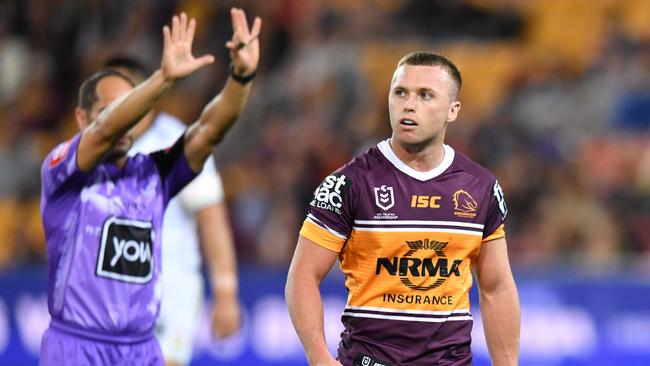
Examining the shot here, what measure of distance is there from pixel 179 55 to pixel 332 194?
890 mm

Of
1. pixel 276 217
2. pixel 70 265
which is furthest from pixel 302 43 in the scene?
pixel 70 265

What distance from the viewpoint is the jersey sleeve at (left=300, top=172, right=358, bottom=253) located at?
5.12m

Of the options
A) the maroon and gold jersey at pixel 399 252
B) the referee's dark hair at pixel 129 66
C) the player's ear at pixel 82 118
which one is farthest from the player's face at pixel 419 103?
the referee's dark hair at pixel 129 66

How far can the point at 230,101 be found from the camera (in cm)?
569

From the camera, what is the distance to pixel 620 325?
984cm

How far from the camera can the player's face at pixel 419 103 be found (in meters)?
5.16

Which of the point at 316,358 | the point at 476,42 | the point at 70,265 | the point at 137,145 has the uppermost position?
the point at 476,42

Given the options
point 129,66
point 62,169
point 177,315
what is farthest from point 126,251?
point 177,315

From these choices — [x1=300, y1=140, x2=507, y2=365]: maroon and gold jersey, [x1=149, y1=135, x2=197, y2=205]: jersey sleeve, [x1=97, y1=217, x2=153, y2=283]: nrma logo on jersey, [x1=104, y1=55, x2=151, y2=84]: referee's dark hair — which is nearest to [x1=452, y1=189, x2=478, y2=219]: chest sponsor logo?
[x1=300, y1=140, x2=507, y2=365]: maroon and gold jersey

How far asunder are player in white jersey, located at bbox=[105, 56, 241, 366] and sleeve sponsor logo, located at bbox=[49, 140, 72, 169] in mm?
1538

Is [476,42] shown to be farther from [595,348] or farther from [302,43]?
[595,348]

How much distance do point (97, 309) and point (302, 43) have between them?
817 centimetres

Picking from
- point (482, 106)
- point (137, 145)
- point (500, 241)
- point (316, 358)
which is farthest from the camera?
point (482, 106)

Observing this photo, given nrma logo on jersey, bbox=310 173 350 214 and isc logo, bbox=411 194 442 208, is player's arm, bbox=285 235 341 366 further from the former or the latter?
isc logo, bbox=411 194 442 208
